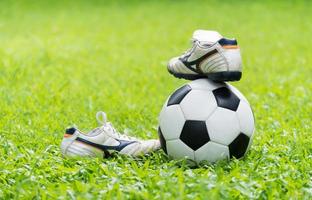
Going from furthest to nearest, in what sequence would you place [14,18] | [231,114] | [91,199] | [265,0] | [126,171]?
[265,0], [14,18], [231,114], [126,171], [91,199]

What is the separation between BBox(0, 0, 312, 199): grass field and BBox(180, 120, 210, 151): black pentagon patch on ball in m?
0.16

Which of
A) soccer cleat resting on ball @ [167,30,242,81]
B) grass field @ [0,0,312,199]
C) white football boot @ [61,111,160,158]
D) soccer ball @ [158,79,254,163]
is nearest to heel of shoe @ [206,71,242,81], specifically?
soccer cleat resting on ball @ [167,30,242,81]

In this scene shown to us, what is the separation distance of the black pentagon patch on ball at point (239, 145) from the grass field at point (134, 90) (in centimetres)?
10

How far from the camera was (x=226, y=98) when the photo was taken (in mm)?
4418

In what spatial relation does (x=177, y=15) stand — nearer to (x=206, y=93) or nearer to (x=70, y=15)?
(x=70, y=15)

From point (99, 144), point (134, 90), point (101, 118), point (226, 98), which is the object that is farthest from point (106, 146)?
point (134, 90)

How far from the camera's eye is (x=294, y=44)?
1104cm

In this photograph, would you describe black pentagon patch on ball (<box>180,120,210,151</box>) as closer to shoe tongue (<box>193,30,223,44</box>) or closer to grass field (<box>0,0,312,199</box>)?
grass field (<box>0,0,312,199</box>)

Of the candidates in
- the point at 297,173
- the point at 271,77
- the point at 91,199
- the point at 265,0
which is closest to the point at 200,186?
the point at 91,199

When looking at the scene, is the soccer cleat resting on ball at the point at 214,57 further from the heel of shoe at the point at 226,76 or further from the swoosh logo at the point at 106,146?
the swoosh logo at the point at 106,146

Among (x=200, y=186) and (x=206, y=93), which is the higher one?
(x=206, y=93)

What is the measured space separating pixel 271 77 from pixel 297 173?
440 centimetres

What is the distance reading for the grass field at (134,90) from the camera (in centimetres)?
381

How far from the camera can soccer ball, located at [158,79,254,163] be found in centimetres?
429
